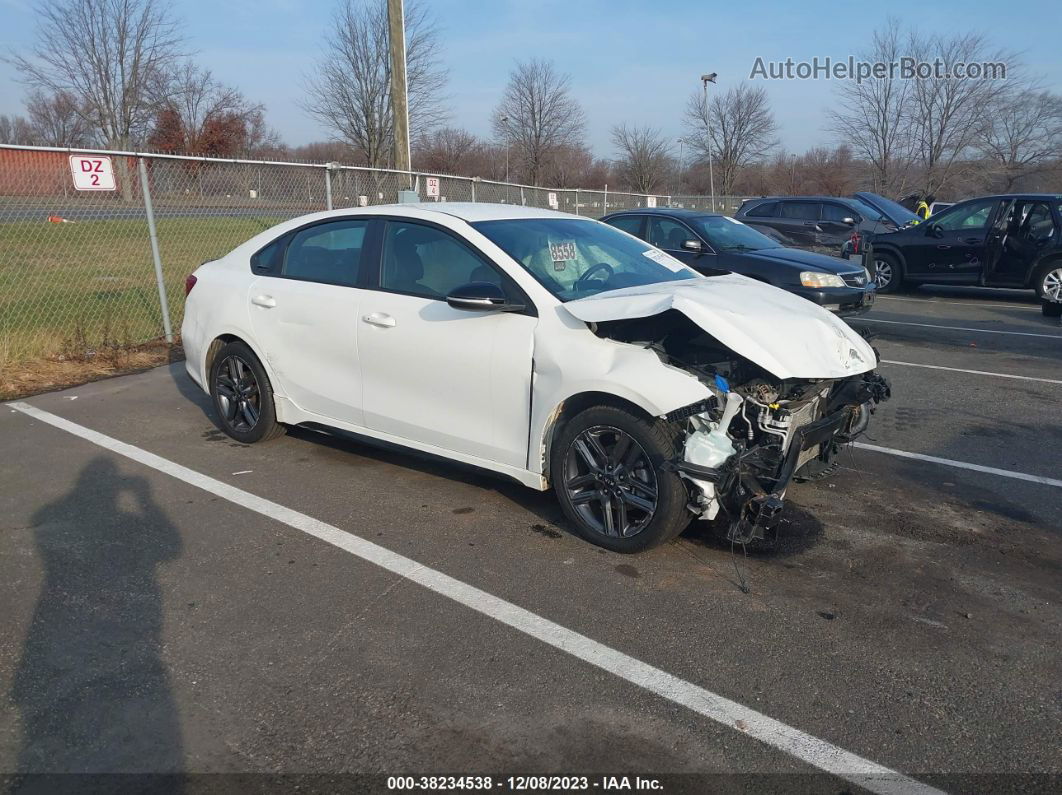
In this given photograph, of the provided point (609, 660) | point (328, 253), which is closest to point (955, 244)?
point (328, 253)

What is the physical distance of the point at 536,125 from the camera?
125 ft

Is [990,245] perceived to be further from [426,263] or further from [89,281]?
[89,281]

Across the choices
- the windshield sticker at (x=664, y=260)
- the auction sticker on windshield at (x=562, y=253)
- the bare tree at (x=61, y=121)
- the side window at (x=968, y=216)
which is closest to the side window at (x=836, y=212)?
the side window at (x=968, y=216)

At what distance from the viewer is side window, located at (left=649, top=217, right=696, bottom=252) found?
10289mm

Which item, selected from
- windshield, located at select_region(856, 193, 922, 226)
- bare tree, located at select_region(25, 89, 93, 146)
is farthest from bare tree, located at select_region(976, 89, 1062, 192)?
bare tree, located at select_region(25, 89, 93, 146)

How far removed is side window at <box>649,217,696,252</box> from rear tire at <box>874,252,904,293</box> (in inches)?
229

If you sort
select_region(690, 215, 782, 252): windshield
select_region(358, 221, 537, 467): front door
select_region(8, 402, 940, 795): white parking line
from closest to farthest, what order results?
select_region(8, 402, 940, 795): white parking line < select_region(358, 221, 537, 467): front door < select_region(690, 215, 782, 252): windshield

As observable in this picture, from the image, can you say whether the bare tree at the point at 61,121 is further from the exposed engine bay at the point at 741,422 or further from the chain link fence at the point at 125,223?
the exposed engine bay at the point at 741,422

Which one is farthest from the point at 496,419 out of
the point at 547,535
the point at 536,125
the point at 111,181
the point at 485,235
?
the point at 536,125

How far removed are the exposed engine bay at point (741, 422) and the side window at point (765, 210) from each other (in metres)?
12.4

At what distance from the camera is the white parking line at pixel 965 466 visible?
516 centimetres

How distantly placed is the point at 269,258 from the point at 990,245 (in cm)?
1163

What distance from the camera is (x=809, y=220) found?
51.3ft

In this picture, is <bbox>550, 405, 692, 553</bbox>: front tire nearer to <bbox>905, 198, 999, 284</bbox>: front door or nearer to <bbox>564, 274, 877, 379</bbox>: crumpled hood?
<bbox>564, 274, 877, 379</bbox>: crumpled hood
